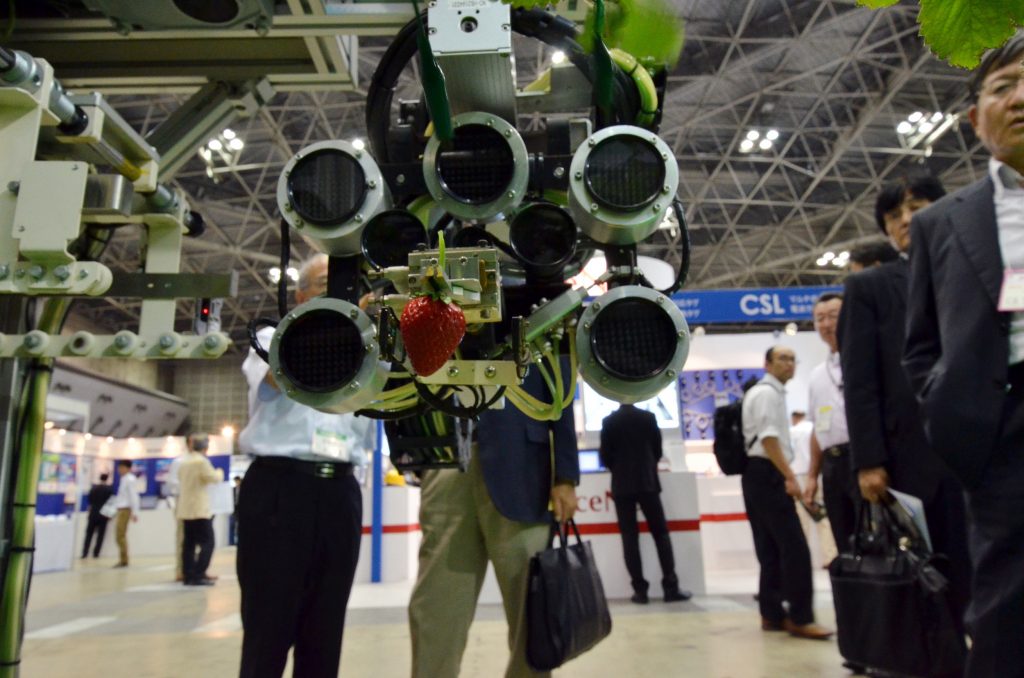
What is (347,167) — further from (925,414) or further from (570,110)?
(925,414)

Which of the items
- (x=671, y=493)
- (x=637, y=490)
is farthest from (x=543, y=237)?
(x=671, y=493)

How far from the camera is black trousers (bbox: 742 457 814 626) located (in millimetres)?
3020

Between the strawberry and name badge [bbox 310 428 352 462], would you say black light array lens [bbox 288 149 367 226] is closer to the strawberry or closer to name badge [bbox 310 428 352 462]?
the strawberry

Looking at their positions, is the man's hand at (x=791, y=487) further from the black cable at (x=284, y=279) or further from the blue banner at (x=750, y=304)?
the blue banner at (x=750, y=304)

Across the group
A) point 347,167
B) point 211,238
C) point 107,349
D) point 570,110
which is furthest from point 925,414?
point 211,238

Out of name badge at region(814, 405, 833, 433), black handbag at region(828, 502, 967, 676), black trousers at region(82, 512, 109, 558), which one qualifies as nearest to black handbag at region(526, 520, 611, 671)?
black handbag at region(828, 502, 967, 676)

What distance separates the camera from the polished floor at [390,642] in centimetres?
254

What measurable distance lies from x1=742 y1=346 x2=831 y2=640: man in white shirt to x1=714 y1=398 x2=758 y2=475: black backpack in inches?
6.4

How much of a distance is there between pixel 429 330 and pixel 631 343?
0.74 feet

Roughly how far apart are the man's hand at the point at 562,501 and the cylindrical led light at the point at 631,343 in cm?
94

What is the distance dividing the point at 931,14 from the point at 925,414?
1018 mm

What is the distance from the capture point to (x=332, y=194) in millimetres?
723

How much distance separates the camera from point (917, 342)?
1388 millimetres

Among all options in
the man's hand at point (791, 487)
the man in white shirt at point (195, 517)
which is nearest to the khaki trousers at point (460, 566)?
the man's hand at point (791, 487)
